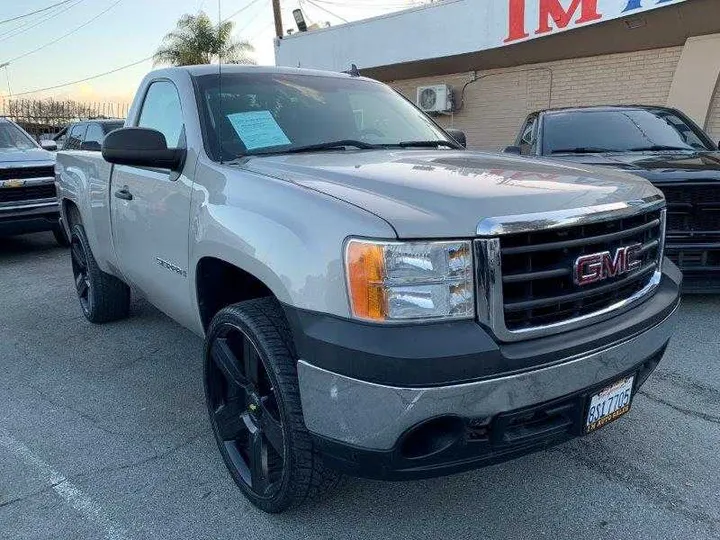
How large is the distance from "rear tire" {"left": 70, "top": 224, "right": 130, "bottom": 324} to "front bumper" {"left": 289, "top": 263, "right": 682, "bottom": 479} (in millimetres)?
3151

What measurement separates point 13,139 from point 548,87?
974cm

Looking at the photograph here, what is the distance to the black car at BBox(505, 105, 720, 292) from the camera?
4.53 meters

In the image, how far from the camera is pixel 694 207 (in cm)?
456

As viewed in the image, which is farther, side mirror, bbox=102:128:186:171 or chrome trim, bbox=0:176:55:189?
chrome trim, bbox=0:176:55:189

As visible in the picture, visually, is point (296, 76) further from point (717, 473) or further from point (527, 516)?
point (717, 473)

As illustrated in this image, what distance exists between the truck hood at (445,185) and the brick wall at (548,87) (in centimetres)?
967

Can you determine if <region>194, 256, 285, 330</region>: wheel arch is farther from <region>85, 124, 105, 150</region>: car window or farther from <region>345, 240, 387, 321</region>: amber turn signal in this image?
<region>85, 124, 105, 150</region>: car window

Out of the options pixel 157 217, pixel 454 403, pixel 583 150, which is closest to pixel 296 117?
pixel 157 217

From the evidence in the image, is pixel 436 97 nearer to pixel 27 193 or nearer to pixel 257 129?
pixel 27 193

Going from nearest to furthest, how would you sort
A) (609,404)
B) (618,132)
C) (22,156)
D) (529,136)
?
(609,404) → (618,132) → (529,136) → (22,156)

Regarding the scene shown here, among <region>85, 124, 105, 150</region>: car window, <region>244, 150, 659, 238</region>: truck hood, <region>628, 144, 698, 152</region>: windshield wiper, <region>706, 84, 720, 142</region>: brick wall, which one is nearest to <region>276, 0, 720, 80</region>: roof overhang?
<region>706, 84, 720, 142</region>: brick wall

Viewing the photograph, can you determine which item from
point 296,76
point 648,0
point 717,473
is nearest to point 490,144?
point 648,0

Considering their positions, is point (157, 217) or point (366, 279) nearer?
point (366, 279)

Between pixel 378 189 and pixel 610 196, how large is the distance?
0.87 m
